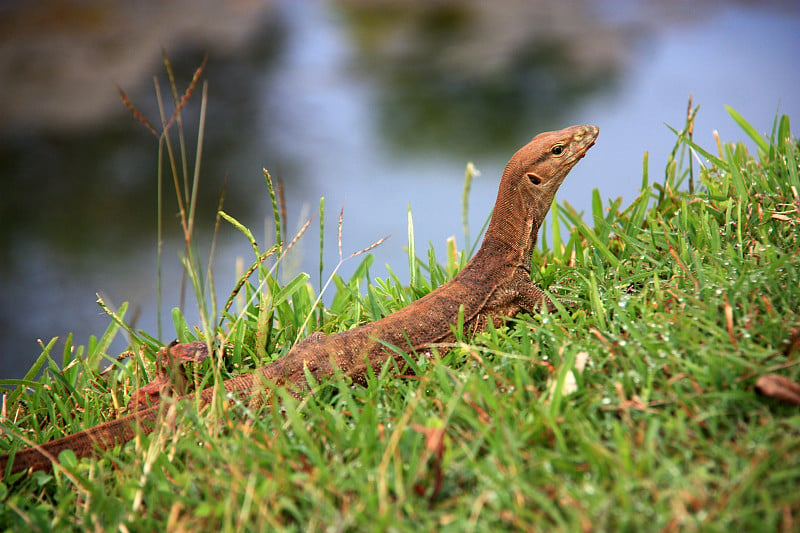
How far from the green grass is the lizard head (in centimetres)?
39

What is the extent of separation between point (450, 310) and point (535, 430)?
1154 millimetres

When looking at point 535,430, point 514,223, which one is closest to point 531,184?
point 514,223

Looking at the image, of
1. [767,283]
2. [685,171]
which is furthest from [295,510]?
[685,171]

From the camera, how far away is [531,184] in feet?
11.4

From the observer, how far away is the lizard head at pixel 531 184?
342 centimetres

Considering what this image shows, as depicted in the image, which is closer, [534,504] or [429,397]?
[534,504]

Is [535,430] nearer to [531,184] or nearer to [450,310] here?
[450,310]

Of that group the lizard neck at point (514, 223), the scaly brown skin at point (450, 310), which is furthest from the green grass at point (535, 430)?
the lizard neck at point (514, 223)

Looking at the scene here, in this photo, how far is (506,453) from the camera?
6.41ft

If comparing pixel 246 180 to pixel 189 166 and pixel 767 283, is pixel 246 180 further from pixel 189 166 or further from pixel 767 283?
pixel 767 283

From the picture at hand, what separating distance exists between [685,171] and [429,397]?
8.26 ft

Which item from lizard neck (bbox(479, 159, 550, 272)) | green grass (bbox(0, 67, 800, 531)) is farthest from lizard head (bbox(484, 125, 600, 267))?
green grass (bbox(0, 67, 800, 531))

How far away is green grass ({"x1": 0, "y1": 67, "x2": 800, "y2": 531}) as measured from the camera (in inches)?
69.5

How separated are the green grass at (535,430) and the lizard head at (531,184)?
395mm
